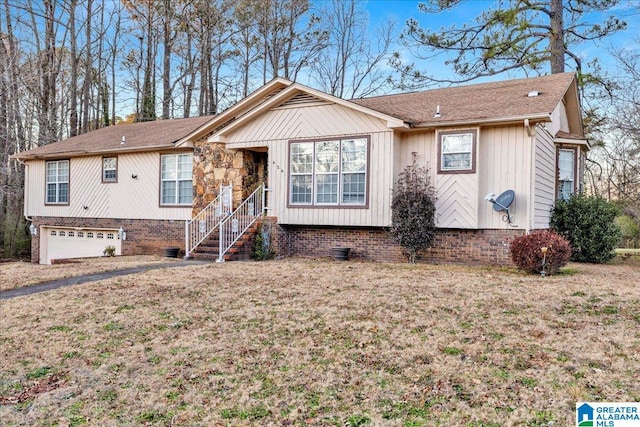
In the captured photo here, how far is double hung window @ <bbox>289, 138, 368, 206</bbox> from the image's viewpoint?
11852 millimetres

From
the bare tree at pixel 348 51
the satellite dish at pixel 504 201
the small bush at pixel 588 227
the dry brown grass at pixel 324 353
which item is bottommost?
the dry brown grass at pixel 324 353

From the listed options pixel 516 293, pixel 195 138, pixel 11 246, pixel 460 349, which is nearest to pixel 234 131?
pixel 195 138

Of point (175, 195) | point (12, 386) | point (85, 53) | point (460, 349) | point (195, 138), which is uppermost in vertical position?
point (85, 53)

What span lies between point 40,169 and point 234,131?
31.3ft

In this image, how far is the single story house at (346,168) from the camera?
1066cm

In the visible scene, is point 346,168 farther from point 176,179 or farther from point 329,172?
point 176,179

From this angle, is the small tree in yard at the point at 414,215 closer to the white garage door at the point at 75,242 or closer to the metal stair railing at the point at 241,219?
the metal stair railing at the point at 241,219

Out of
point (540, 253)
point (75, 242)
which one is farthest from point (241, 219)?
point (75, 242)

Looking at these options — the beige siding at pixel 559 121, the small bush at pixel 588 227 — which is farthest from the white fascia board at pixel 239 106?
the small bush at pixel 588 227

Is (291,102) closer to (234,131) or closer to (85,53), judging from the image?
(234,131)

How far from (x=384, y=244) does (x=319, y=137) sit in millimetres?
3131

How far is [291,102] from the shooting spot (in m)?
→ 12.7

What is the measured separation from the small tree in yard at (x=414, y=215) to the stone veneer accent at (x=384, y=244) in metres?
0.58

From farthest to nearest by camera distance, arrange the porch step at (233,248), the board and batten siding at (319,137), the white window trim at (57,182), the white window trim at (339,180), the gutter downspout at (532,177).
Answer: the white window trim at (57,182) → the porch step at (233,248) → the white window trim at (339,180) → the board and batten siding at (319,137) → the gutter downspout at (532,177)
